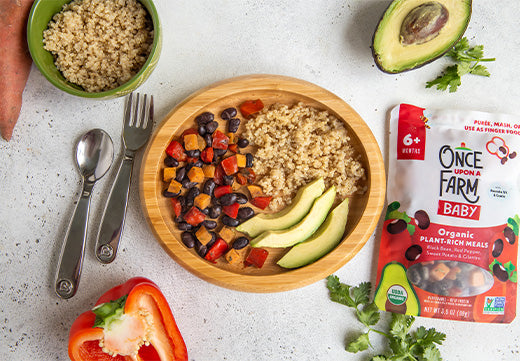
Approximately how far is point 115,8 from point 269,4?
711 millimetres

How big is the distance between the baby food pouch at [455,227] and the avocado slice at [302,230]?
351mm

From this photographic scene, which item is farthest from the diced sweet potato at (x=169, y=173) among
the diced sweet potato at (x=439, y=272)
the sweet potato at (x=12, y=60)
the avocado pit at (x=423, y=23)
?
the diced sweet potato at (x=439, y=272)

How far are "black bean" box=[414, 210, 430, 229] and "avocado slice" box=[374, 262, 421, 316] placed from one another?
0.21m

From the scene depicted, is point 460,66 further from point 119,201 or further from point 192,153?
point 119,201

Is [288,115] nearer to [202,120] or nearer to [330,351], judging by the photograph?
[202,120]

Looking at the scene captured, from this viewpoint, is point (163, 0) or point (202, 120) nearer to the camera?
point (202, 120)

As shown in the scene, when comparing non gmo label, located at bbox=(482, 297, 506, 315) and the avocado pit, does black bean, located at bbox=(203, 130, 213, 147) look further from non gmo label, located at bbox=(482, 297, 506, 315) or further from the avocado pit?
non gmo label, located at bbox=(482, 297, 506, 315)

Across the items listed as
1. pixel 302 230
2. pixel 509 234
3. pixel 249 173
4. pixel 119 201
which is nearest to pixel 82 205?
pixel 119 201

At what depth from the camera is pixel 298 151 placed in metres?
1.87

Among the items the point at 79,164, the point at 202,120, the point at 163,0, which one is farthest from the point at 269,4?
the point at 79,164

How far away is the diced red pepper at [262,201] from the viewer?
1.88 meters

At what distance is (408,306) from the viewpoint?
1961mm

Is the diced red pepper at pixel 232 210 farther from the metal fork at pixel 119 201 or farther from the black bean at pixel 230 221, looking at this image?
the metal fork at pixel 119 201

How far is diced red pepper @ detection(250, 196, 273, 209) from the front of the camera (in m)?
1.88
